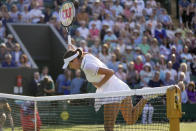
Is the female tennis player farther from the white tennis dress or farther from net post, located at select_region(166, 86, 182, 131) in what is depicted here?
net post, located at select_region(166, 86, 182, 131)

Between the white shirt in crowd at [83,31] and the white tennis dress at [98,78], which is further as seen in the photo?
the white shirt in crowd at [83,31]

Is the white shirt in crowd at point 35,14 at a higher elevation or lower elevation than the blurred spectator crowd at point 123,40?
higher

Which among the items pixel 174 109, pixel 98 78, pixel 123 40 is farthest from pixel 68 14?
pixel 123 40

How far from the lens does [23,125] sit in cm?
955

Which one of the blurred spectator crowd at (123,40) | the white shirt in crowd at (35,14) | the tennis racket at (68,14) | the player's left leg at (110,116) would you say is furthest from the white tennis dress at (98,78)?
the white shirt in crowd at (35,14)

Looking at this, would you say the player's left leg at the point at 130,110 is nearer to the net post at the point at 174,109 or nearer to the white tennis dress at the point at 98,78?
the white tennis dress at the point at 98,78

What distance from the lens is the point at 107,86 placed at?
8289mm

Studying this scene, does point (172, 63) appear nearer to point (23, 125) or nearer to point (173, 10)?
point (173, 10)

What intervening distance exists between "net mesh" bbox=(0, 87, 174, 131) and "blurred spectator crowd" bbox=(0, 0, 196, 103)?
3.13 metres

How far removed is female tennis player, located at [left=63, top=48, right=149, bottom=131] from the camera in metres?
8.00

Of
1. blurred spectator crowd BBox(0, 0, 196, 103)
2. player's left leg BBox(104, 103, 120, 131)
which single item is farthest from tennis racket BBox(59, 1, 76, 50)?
blurred spectator crowd BBox(0, 0, 196, 103)

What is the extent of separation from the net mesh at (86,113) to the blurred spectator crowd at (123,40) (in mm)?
3130

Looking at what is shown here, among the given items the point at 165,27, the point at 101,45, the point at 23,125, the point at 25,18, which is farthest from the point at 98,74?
the point at 165,27

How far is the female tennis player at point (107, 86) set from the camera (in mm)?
8000
